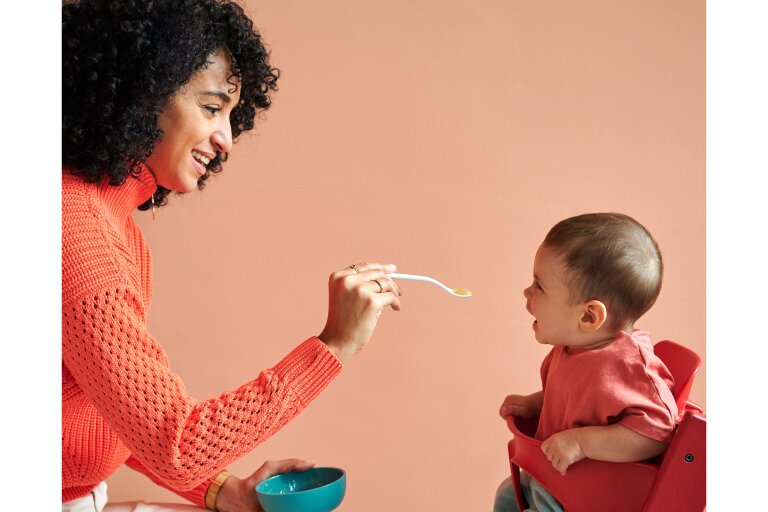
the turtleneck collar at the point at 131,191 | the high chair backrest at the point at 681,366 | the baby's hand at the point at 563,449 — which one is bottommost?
the baby's hand at the point at 563,449

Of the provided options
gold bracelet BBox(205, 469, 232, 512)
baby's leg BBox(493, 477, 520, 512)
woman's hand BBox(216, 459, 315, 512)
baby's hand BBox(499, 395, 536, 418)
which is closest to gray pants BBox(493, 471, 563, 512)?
baby's leg BBox(493, 477, 520, 512)

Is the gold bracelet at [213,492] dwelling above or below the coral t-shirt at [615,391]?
below

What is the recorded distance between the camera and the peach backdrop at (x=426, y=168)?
198 cm

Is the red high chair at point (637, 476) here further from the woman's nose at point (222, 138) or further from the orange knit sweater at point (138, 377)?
the woman's nose at point (222, 138)

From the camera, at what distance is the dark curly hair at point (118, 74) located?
116cm

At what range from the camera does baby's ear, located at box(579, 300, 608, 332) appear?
43.6 inches

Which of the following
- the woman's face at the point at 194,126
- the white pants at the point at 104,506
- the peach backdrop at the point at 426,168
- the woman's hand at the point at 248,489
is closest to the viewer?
the woman's face at the point at 194,126

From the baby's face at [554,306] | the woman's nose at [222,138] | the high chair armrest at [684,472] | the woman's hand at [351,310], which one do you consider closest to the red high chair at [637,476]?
the high chair armrest at [684,472]

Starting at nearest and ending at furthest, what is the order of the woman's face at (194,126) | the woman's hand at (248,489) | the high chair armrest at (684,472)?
the high chair armrest at (684,472), the woman's face at (194,126), the woman's hand at (248,489)

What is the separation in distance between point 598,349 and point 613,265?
0.12 m

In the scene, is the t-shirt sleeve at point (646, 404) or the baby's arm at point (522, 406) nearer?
the t-shirt sleeve at point (646, 404)

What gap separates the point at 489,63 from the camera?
1.99 meters

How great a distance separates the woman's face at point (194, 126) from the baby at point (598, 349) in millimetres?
548

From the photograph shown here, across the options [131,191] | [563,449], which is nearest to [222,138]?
[131,191]
